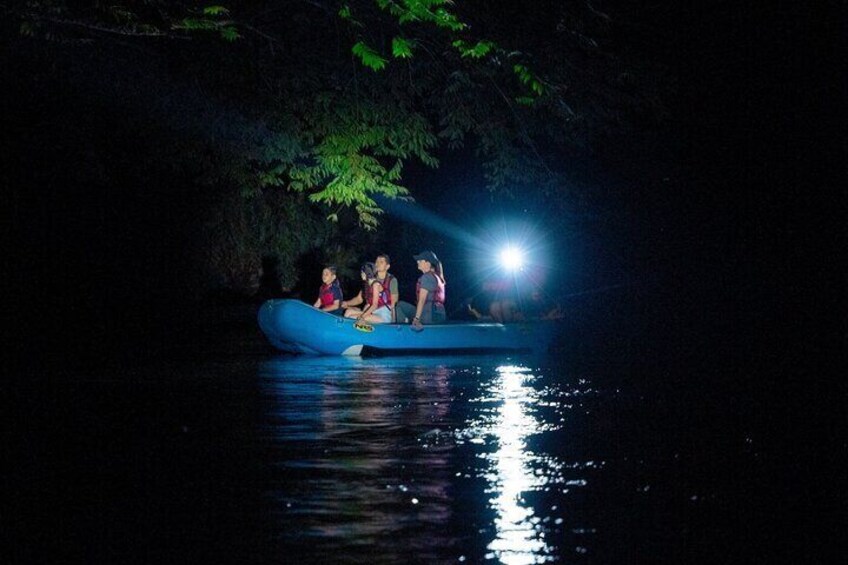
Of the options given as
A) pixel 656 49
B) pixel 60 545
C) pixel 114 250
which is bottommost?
pixel 60 545

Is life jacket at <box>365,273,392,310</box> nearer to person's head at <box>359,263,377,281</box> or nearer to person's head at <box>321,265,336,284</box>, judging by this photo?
person's head at <box>359,263,377,281</box>

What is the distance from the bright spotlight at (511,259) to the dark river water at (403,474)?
6.82m

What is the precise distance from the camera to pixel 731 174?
29375mm

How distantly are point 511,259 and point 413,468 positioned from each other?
42.9 feet

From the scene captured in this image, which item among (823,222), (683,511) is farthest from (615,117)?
(823,222)

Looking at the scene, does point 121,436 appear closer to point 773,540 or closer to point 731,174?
point 773,540

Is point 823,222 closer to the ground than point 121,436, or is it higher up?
higher up

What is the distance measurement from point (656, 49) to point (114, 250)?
1009 centimetres

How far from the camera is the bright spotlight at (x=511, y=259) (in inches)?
824

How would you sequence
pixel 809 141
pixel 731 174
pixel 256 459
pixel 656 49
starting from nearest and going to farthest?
pixel 256 459 < pixel 656 49 < pixel 809 141 < pixel 731 174

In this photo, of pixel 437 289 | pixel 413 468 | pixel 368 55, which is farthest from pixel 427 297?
pixel 413 468

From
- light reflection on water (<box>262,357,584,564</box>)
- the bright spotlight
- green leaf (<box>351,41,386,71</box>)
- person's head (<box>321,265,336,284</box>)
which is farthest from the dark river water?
the bright spotlight

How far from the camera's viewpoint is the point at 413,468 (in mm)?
8047

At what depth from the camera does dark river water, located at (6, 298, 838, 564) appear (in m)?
5.92
